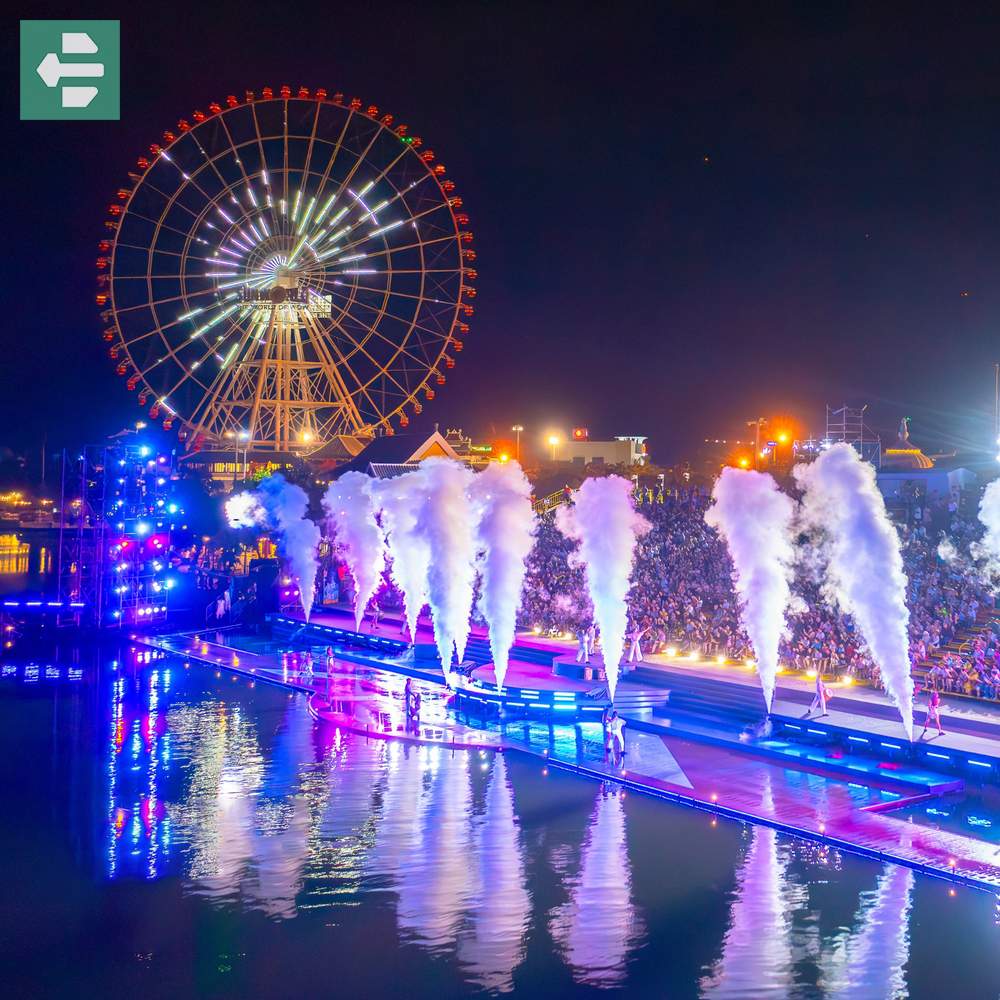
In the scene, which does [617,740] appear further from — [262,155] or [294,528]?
[262,155]

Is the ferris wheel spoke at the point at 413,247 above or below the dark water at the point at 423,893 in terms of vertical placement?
above

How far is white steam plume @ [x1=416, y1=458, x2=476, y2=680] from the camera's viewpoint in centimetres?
2792

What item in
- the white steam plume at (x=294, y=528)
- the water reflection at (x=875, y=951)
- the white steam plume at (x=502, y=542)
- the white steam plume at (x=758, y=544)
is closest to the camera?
the water reflection at (x=875, y=951)

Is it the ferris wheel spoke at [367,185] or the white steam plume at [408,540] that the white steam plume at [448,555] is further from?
the ferris wheel spoke at [367,185]

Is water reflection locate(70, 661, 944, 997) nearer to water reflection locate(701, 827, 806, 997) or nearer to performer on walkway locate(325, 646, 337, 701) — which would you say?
water reflection locate(701, 827, 806, 997)

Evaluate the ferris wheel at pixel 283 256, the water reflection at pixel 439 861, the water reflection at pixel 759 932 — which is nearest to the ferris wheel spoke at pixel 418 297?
the ferris wheel at pixel 283 256

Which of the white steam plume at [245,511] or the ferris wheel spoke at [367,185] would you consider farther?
the white steam plume at [245,511]

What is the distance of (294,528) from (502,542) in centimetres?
1571

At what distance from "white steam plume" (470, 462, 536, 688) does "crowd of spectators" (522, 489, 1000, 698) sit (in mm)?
3515

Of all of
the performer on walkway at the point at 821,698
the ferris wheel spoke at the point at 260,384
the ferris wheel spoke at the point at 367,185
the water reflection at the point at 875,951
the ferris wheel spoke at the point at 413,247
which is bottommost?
the water reflection at the point at 875,951

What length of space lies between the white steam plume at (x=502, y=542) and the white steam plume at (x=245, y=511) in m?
20.8

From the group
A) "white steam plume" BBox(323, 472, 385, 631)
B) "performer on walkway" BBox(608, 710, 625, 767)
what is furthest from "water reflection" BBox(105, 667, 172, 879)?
"white steam plume" BBox(323, 472, 385, 631)

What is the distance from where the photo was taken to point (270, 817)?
48.9 ft

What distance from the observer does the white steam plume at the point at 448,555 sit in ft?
91.6
